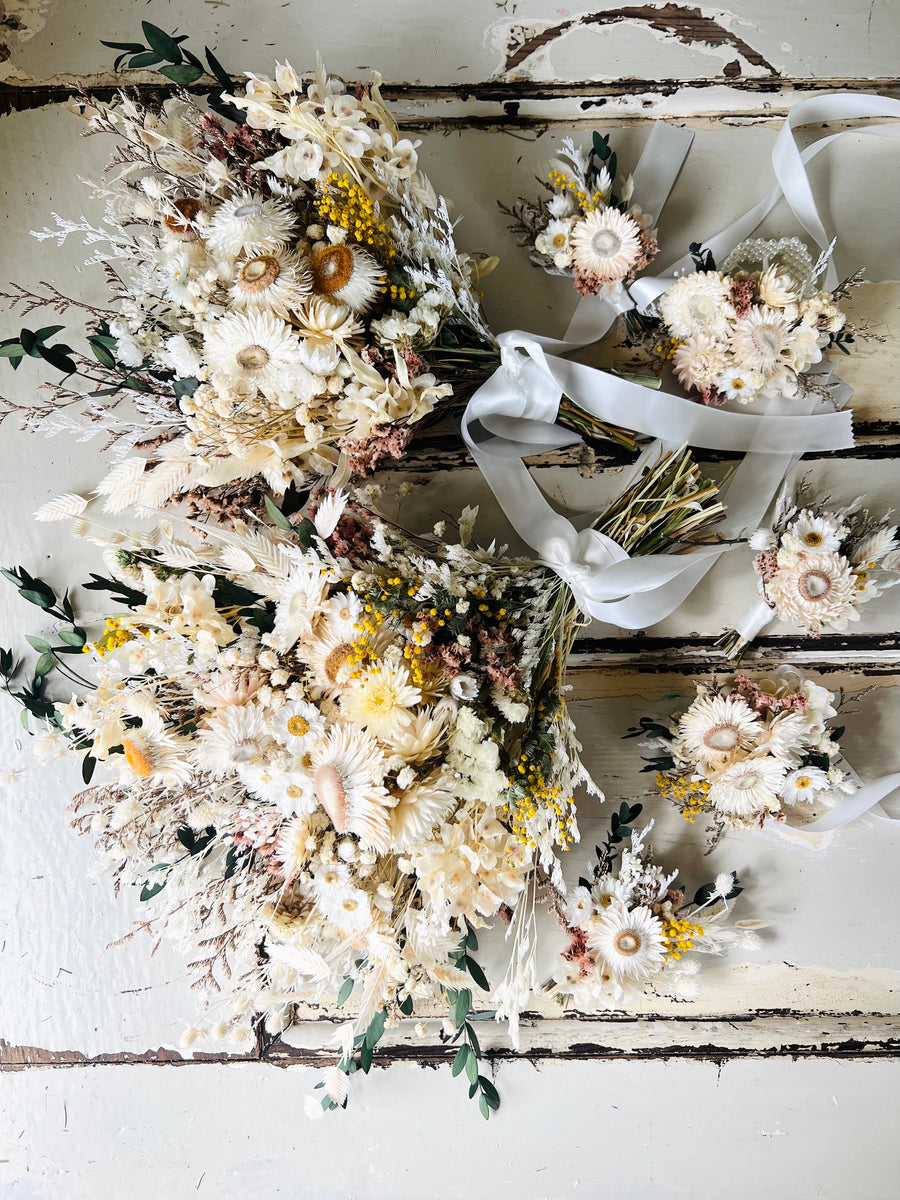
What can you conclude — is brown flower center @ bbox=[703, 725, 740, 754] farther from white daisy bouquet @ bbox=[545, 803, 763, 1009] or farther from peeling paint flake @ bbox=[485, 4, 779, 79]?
peeling paint flake @ bbox=[485, 4, 779, 79]

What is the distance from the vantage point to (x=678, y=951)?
1.32 m

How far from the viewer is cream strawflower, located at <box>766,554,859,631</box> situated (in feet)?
4.01

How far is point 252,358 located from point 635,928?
1.12 meters

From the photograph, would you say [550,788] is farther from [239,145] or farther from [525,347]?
[239,145]

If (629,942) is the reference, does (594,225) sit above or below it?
above

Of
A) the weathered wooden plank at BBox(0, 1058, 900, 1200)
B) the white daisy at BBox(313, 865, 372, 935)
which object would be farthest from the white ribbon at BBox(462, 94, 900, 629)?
the weathered wooden plank at BBox(0, 1058, 900, 1200)

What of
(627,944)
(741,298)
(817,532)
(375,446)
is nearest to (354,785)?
(375,446)

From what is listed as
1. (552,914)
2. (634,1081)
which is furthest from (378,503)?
(634,1081)

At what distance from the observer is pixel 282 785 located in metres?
1.03

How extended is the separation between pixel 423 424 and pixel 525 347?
0.73ft

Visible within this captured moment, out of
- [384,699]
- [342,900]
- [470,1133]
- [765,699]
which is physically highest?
[765,699]

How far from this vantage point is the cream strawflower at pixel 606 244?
4.08 feet

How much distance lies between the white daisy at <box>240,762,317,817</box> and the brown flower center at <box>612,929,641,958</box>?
2.02ft

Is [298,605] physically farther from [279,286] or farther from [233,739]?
[279,286]
